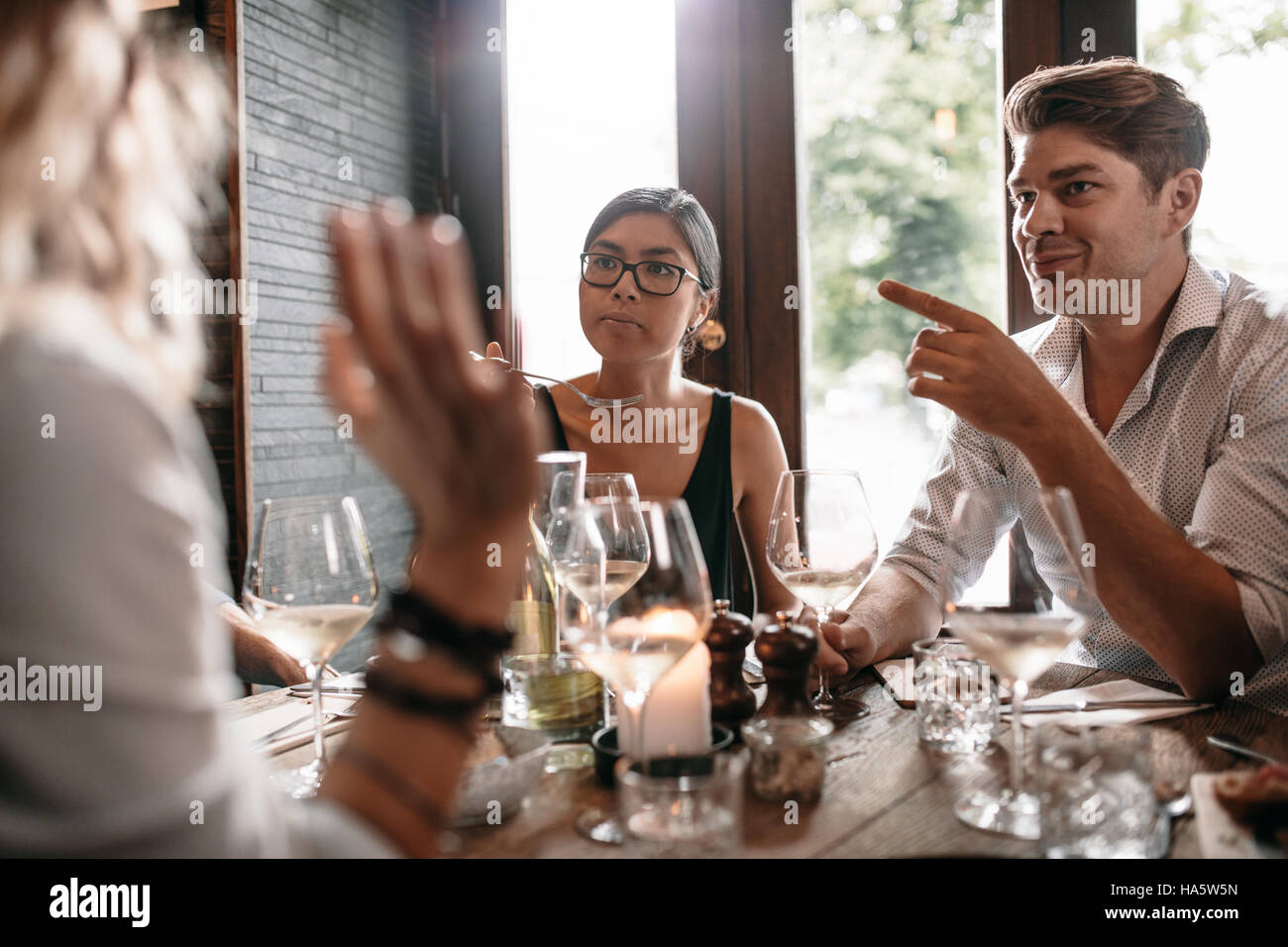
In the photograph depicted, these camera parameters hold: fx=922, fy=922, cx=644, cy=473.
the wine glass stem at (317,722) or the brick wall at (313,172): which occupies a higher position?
the brick wall at (313,172)

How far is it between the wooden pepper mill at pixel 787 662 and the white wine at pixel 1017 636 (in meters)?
0.19

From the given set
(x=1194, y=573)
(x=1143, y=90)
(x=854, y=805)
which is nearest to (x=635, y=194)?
(x=1143, y=90)

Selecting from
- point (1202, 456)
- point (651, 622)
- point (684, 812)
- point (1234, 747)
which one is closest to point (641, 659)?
point (651, 622)

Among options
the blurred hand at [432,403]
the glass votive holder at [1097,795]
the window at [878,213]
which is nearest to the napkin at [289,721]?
the blurred hand at [432,403]

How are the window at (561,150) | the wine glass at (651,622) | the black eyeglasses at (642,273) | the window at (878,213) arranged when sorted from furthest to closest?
the window at (561,150) → the window at (878,213) → the black eyeglasses at (642,273) → the wine glass at (651,622)

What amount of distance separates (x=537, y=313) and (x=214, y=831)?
9.58ft

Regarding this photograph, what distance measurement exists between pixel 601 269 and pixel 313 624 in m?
1.51

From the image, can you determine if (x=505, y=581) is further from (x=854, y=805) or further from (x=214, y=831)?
(x=854, y=805)

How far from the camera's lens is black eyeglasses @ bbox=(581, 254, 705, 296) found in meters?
2.28

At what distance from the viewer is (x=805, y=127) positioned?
2947 millimetres

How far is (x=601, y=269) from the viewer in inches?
90.5

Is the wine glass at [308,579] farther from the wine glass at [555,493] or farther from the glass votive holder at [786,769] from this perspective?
the glass votive holder at [786,769]

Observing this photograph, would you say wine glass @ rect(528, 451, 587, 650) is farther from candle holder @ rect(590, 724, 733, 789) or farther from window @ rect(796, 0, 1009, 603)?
window @ rect(796, 0, 1009, 603)

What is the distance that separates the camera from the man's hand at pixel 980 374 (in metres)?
1.37
